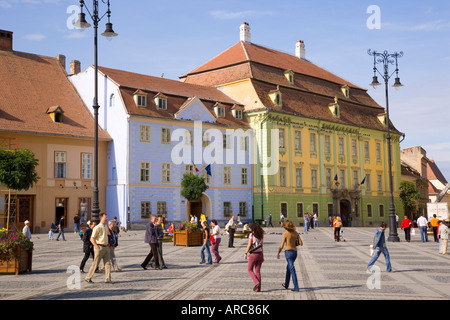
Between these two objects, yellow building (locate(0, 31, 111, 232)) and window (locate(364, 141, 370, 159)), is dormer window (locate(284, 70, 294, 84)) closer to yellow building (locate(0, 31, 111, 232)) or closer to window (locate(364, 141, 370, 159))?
window (locate(364, 141, 370, 159))

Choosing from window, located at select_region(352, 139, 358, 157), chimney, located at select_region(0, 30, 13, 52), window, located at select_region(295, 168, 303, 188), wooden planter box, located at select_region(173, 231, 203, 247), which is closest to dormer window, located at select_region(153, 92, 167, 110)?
chimney, located at select_region(0, 30, 13, 52)

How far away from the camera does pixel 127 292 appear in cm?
1186

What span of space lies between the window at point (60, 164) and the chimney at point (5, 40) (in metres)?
10.6

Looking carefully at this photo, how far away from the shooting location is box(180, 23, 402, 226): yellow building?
50.3 meters

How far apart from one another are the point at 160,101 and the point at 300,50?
2944 centimetres

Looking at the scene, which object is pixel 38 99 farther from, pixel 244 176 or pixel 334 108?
pixel 334 108

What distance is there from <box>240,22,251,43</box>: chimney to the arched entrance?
1999 cm

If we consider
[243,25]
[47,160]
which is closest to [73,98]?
[47,160]

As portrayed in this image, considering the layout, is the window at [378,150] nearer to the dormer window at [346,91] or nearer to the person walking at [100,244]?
the dormer window at [346,91]

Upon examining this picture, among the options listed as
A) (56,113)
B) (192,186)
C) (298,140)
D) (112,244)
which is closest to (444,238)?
(112,244)

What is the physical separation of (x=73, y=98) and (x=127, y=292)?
3489 centimetres

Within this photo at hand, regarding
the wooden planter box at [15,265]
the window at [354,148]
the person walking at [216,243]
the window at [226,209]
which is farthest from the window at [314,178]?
the wooden planter box at [15,265]

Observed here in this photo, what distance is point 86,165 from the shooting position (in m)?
41.8
